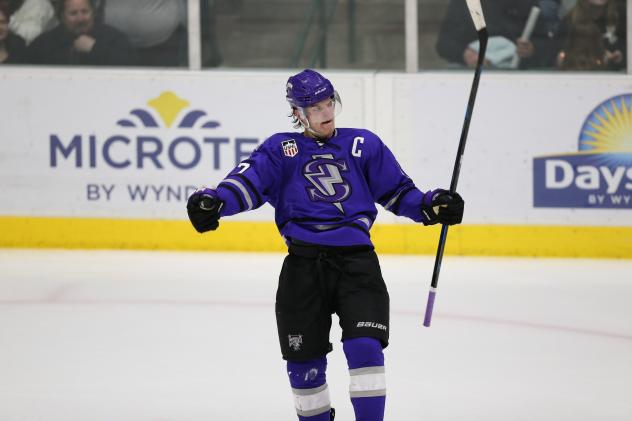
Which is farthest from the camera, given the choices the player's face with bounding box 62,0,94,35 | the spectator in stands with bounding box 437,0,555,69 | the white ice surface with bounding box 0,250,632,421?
the player's face with bounding box 62,0,94,35

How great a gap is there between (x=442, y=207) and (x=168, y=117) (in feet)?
13.7

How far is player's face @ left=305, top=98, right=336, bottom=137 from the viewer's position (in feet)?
10.3

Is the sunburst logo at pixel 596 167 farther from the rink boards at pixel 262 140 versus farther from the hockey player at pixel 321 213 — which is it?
the hockey player at pixel 321 213

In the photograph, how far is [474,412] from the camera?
3.65 metres

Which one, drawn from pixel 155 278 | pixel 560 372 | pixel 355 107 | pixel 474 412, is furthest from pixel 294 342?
pixel 355 107

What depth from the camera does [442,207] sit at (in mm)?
3090

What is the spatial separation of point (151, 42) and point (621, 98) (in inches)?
107

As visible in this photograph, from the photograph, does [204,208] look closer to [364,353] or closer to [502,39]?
[364,353]

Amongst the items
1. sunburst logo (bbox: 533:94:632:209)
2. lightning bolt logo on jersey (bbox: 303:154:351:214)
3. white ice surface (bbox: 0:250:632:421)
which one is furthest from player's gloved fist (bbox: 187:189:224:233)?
sunburst logo (bbox: 533:94:632:209)

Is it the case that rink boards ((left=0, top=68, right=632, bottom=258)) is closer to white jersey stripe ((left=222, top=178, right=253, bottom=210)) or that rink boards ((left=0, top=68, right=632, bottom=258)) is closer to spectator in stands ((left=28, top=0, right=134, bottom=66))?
spectator in stands ((left=28, top=0, right=134, bottom=66))

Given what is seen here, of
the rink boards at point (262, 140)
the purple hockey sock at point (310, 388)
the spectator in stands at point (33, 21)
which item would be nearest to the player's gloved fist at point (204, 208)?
the purple hockey sock at point (310, 388)

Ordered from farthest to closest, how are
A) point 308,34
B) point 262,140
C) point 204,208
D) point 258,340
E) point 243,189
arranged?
point 308,34, point 262,140, point 258,340, point 243,189, point 204,208

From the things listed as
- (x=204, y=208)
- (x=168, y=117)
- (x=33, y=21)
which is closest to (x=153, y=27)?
(x=168, y=117)

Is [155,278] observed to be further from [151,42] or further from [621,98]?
[621,98]
